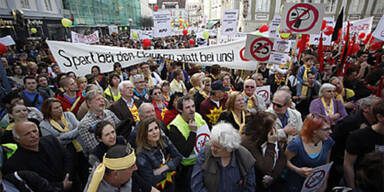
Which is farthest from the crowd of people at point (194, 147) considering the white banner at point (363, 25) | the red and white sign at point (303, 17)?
the white banner at point (363, 25)

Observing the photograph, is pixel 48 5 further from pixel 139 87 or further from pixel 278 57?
pixel 278 57

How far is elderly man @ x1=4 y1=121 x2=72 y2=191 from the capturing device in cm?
220

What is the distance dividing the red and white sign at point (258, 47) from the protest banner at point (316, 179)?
113 inches

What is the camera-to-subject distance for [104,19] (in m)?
30.9

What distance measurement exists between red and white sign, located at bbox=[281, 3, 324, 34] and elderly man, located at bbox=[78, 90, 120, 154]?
4.09 metres

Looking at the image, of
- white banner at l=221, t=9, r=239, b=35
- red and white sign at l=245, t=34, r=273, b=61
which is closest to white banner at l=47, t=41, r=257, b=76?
red and white sign at l=245, t=34, r=273, b=61

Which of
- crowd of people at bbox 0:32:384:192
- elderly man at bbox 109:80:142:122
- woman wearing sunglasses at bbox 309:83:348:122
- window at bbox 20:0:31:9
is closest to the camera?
crowd of people at bbox 0:32:384:192

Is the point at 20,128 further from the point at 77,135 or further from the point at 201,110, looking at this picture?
the point at 201,110

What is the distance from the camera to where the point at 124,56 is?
5578 millimetres

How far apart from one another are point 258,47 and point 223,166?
3.27 metres

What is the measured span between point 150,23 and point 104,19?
2399 centimetres

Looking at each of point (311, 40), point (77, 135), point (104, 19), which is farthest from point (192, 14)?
point (77, 135)

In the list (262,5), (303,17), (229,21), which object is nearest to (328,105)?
(303,17)

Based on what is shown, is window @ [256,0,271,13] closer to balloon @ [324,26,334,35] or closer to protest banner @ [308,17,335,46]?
protest banner @ [308,17,335,46]
